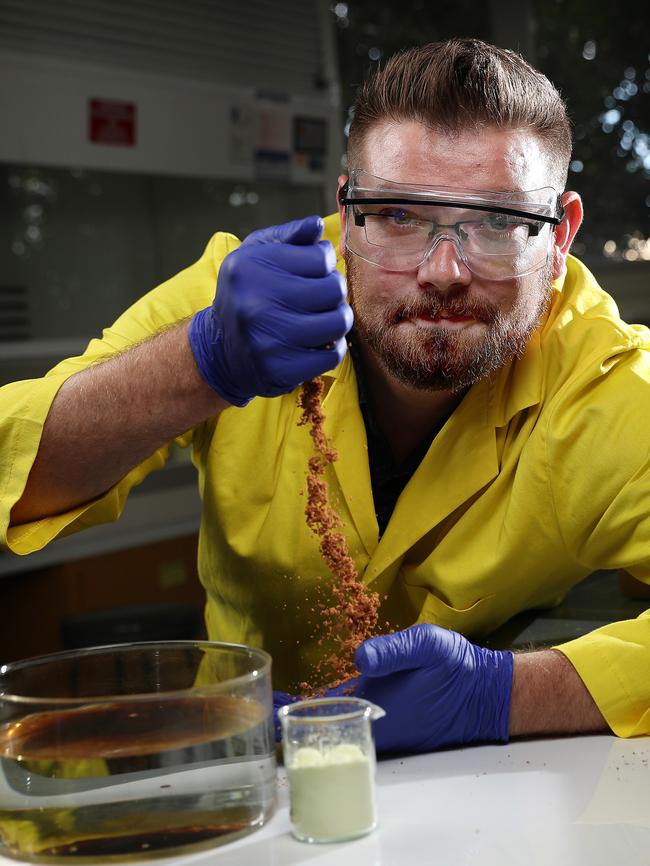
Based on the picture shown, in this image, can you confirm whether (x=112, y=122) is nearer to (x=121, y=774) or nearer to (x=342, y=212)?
(x=342, y=212)

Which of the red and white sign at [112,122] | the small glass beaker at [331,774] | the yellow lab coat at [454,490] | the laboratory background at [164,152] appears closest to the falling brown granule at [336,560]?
the yellow lab coat at [454,490]

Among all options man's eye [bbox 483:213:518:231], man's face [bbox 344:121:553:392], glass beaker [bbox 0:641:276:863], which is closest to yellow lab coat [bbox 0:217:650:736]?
man's face [bbox 344:121:553:392]

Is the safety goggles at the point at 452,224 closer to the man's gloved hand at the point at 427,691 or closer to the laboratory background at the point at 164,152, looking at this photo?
the man's gloved hand at the point at 427,691

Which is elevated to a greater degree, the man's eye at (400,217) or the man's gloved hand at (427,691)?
the man's eye at (400,217)

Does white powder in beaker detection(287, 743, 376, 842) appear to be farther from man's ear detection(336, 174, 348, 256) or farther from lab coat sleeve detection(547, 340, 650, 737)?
man's ear detection(336, 174, 348, 256)

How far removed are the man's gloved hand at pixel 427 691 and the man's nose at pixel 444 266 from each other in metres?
0.52

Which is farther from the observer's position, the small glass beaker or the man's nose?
the man's nose

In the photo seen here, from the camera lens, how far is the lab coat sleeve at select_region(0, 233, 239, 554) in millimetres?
1406

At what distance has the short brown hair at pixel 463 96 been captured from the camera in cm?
156

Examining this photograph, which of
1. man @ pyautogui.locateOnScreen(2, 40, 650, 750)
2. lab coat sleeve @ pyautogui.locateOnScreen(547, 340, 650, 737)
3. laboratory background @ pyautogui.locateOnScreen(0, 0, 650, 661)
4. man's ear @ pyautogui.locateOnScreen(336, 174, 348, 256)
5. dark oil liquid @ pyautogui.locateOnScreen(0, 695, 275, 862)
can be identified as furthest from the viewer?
laboratory background @ pyautogui.locateOnScreen(0, 0, 650, 661)

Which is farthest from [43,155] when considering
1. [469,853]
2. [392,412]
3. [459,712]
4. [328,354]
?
[469,853]

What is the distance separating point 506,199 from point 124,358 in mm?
596

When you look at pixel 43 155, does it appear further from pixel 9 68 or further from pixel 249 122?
pixel 249 122

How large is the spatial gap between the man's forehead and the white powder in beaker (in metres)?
0.89
